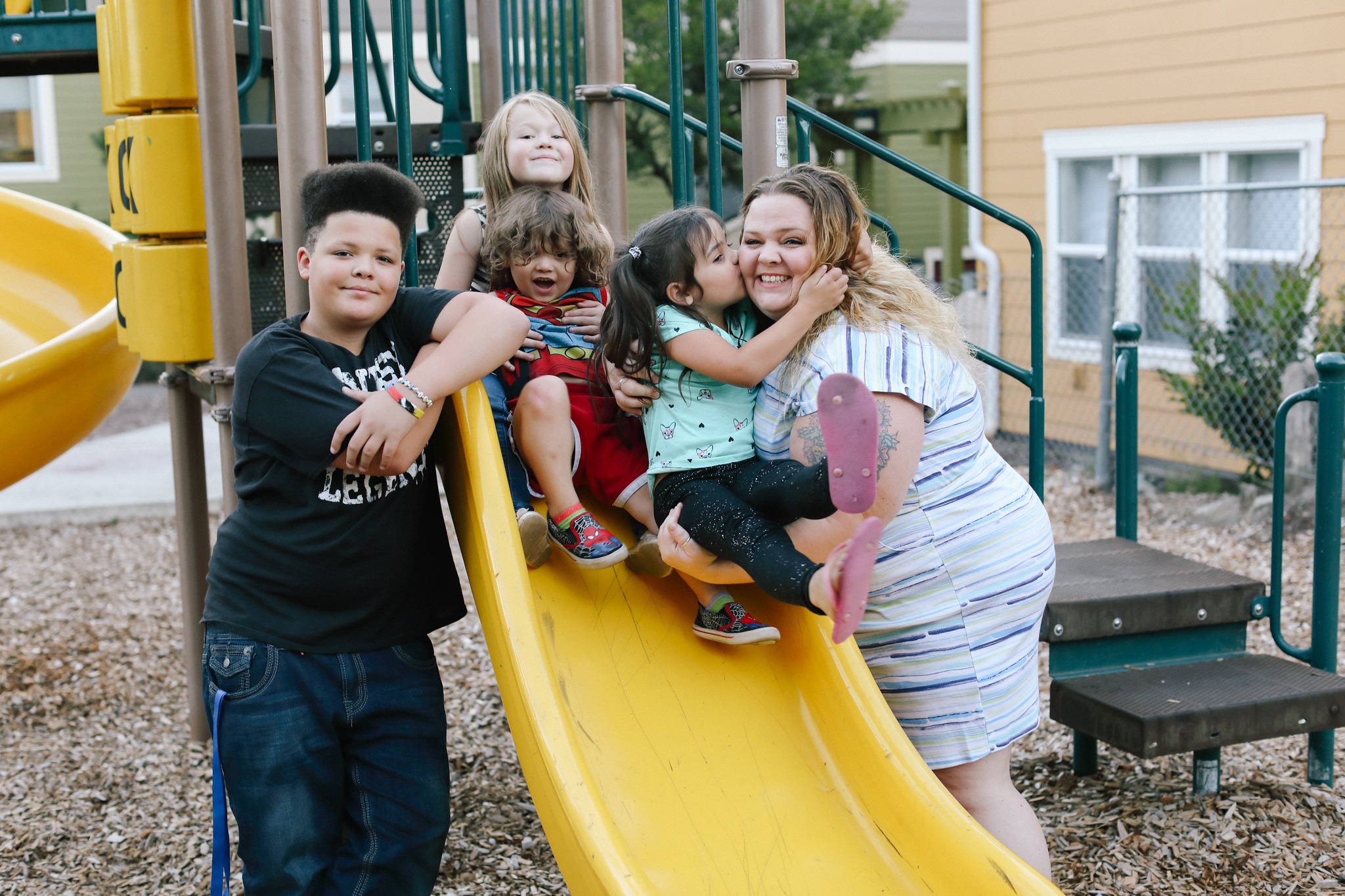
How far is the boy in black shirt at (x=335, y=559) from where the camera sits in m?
2.24

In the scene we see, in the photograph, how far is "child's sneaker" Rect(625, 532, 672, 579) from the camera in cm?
261

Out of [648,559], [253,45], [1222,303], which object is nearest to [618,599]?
[648,559]

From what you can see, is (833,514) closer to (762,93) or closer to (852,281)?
(852,281)

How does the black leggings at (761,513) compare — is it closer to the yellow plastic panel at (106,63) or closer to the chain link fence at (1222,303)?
the yellow plastic panel at (106,63)

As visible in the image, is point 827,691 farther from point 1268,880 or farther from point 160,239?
point 160,239

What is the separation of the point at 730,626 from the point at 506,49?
2.54 meters

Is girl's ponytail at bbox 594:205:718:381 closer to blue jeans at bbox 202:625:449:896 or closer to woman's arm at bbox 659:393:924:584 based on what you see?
woman's arm at bbox 659:393:924:584

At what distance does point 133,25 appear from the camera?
316 centimetres

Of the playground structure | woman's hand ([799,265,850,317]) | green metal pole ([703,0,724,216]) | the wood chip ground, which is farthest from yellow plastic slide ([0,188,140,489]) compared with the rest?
woman's hand ([799,265,850,317])

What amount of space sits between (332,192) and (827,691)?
1.31m

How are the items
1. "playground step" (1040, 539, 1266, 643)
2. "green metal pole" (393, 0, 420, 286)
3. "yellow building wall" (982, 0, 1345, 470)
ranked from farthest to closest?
"yellow building wall" (982, 0, 1345, 470) < "playground step" (1040, 539, 1266, 643) < "green metal pole" (393, 0, 420, 286)

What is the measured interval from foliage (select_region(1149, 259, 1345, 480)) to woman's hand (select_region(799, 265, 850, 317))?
18.4 ft

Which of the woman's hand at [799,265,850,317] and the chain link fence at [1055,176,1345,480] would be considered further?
the chain link fence at [1055,176,1345,480]

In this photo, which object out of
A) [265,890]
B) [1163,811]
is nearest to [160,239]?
[265,890]
